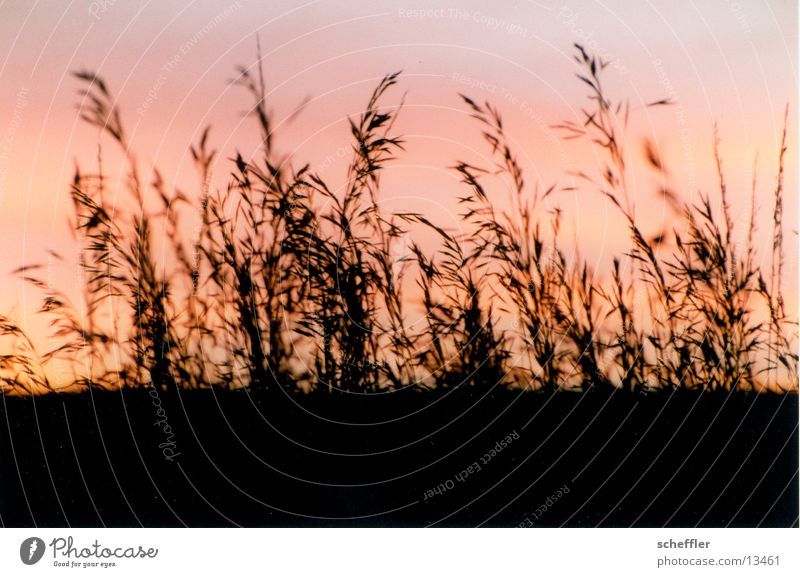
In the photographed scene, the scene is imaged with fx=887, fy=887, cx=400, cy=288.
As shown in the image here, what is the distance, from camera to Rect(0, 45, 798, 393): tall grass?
3.14 metres

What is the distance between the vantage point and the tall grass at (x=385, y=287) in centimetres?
314

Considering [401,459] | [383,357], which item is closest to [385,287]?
[383,357]

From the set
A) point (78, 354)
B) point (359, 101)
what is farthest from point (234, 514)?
point (359, 101)

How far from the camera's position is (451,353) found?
319 cm

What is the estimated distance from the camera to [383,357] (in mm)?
3176
